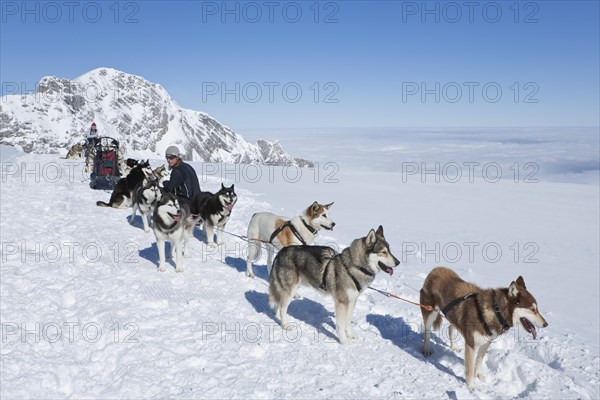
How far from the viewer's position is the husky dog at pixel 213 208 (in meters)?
9.58

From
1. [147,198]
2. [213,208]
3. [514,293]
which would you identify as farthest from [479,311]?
[147,198]

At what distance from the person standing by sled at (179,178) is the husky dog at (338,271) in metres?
4.84

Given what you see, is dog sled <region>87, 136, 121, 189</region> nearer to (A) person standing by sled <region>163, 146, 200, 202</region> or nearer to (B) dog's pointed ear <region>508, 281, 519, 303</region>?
(A) person standing by sled <region>163, 146, 200, 202</region>

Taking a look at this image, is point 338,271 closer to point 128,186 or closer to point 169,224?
point 169,224

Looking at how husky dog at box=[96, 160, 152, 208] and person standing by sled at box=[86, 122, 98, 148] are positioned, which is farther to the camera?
person standing by sled at box=[86, 122, 98, 148]

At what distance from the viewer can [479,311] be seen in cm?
470

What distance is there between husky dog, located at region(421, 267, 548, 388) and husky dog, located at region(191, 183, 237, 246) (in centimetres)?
566

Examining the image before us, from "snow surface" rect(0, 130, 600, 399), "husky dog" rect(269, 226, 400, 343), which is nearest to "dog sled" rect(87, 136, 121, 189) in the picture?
"snow surface" rect(0, 130, 600, 399)

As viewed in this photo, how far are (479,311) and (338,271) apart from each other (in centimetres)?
193

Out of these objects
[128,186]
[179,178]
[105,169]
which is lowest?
[128,186]

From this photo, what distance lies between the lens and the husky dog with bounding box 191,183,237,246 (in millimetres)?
9578

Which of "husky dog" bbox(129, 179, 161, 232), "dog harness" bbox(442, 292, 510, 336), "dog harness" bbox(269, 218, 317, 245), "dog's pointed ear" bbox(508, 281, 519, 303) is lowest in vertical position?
"dog harness" bbox(442, 292, 510, 336)

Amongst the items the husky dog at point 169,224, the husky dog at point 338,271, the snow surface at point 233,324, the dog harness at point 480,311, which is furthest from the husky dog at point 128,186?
the dog harness at point 480,311

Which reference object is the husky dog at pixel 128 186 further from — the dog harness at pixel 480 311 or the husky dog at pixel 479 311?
the dog harness at pixel 480 311
